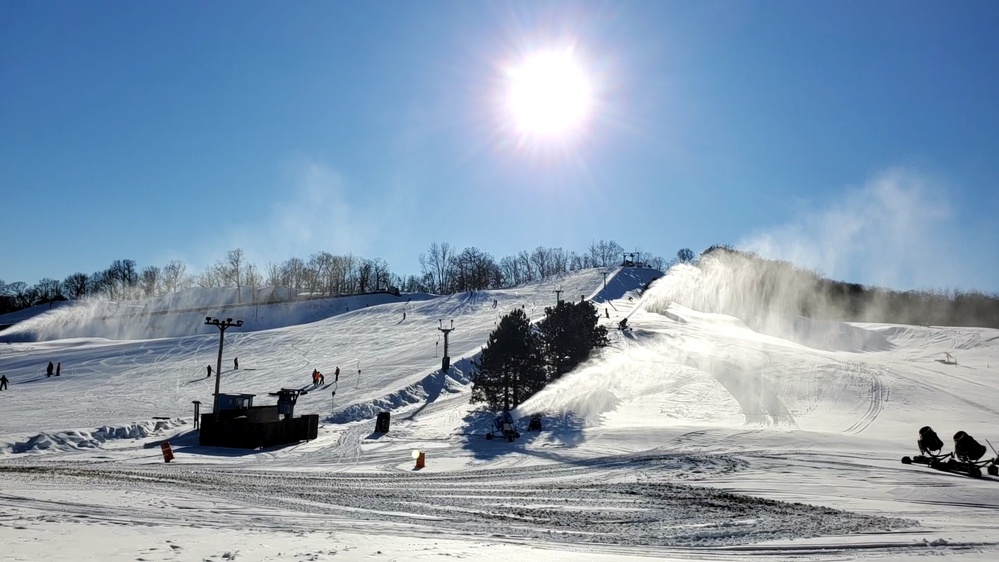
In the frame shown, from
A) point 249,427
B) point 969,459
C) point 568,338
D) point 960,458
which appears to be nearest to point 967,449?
point 969,459

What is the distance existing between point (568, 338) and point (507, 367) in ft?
20.0

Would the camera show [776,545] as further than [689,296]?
No

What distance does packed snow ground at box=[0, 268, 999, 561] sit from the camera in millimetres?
10805

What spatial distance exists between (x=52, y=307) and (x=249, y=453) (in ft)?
399

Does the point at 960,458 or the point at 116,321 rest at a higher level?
the point at 116,321

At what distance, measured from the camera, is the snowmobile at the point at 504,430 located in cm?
2849

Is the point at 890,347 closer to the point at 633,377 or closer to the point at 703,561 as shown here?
the point at 633,377

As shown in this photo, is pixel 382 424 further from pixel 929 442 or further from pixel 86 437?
pixel 929 442

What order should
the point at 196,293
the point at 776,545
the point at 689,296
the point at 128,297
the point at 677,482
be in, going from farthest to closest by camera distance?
the point at 128,297 → the point at 196,293 → the point at 689,296 → the point at 677,482 → the point at 776,545

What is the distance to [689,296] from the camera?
93.9 metres

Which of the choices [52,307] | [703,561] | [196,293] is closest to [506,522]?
[703,561]

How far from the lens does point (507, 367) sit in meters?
36.7

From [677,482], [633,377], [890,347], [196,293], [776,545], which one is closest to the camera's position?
[776,545]

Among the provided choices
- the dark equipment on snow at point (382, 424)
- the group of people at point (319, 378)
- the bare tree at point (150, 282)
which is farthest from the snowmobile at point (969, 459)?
the bare tree at point (150, 282)
